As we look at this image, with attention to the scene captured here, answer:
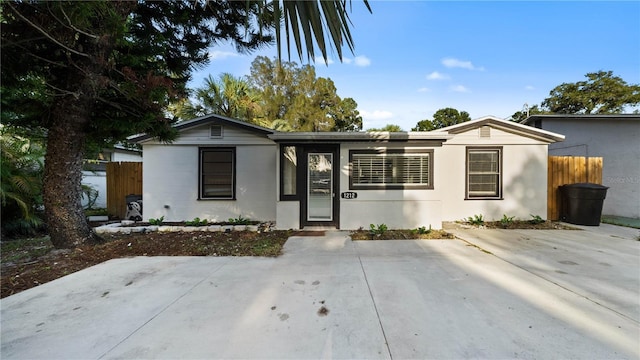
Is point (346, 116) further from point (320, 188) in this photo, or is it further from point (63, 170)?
point (63, 170)

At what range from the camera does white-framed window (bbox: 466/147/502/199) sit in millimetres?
7973

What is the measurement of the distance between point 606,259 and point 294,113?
20.5 meters

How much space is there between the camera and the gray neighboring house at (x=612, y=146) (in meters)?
8.98

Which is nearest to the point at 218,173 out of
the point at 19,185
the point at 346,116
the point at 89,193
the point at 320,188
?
the point at 320,188

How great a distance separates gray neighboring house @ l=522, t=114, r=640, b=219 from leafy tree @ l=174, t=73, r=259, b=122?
40.3ft

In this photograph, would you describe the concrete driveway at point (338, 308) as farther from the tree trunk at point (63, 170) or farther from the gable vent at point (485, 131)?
the gable vent at point (485, 131)

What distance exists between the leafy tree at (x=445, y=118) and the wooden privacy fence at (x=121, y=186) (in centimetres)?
2782

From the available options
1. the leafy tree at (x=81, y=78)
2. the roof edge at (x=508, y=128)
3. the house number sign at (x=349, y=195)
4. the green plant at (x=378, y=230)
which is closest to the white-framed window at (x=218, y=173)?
the leafy tree at (x=81, y=78)

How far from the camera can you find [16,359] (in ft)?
6.89

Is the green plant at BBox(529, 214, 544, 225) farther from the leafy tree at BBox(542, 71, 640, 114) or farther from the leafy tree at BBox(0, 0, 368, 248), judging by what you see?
the leafy tree at BBox(542, 71, 640, 114)

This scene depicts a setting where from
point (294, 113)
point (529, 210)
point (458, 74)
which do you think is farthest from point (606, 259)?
point (294, 113)

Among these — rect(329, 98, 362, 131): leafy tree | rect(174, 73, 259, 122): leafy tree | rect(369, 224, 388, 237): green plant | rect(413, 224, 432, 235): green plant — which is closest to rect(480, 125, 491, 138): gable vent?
rect(413, 224, 432, 235): green plant

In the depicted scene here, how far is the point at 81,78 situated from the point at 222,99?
8.89 meters

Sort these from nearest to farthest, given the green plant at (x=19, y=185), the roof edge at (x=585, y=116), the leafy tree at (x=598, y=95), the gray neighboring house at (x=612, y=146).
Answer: the green plant at (x=19, y=185) → the roof edge at (x=585, y=116) → the gray neighboring house at (x=612, y=146) → the leafy tree at (x=598, y=95)
